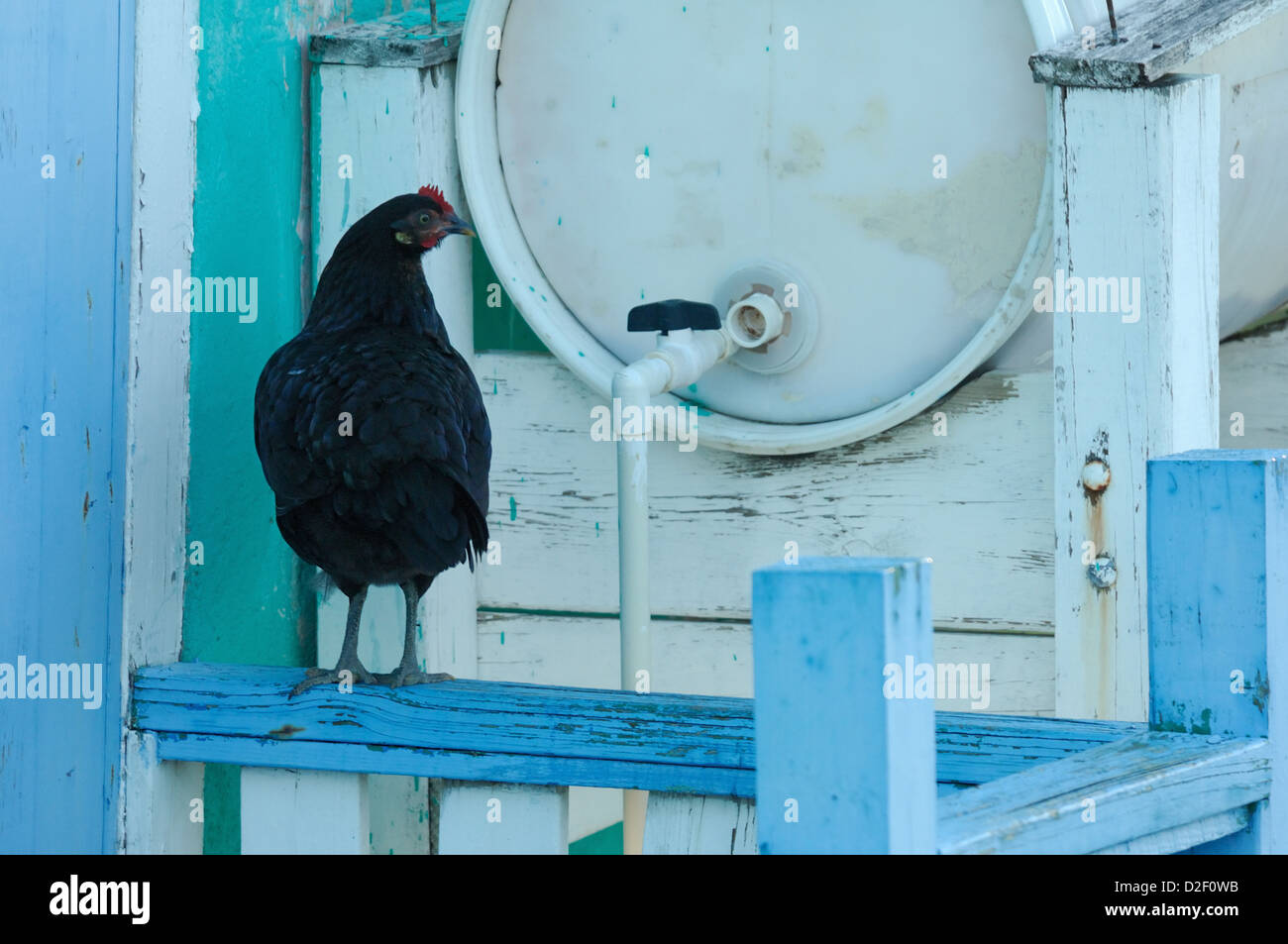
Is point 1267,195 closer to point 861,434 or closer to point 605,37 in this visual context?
point 861,434

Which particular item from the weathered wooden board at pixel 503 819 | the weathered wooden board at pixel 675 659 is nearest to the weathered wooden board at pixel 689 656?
the weathered wooden board at pixel 675 659

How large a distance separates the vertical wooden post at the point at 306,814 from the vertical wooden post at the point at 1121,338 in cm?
87

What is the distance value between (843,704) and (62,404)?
126cm

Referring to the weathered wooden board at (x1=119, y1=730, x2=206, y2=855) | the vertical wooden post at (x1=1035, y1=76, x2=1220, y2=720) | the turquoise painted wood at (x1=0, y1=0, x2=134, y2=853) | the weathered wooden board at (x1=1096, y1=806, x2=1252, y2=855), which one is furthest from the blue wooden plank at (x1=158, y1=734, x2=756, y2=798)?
the vertical wooden post at (x1=1035, y1=76, x2=1220, y2=720)

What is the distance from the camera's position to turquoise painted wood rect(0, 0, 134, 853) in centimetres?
183

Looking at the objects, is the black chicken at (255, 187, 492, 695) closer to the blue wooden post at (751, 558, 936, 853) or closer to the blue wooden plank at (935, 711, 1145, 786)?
the blue wooden plank at (935, 711, 1145, 786)

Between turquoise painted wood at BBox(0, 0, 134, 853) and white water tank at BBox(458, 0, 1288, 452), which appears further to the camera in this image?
white water tank at BBox(458, 0, 1288, 452)

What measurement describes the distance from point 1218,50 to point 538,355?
3.53 feet

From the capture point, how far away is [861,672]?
0.94 metres

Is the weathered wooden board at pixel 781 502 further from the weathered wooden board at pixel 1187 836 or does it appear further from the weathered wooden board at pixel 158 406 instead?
the weathered wooden board at pixel 1187 836

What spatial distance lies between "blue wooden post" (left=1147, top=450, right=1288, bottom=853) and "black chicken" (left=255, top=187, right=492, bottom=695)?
33.6 inches

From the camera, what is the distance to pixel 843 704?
3.11 ft

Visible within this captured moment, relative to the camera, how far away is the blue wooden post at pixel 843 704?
94 centimetres
